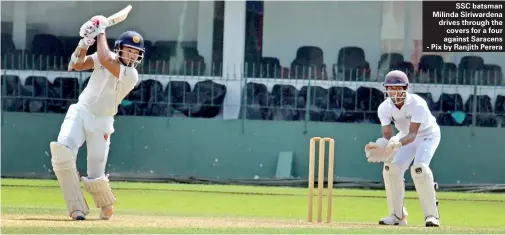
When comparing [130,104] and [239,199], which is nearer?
[239,199]

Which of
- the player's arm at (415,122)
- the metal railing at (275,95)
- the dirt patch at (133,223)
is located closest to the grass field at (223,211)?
the dirt patch at (133,223)

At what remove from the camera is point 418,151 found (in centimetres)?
1096

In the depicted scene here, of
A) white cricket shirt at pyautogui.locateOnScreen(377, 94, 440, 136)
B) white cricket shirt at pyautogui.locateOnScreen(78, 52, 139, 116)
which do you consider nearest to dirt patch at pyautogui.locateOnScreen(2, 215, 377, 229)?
white cricket shirt at pyautogui.locateOnScreen(78, 52, 139, 116)

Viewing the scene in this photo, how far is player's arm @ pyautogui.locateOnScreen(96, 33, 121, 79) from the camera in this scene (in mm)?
9523

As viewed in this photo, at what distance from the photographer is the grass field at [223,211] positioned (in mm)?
9070

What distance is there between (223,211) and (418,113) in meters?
3.17

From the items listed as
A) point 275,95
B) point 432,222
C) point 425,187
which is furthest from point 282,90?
point 432,222

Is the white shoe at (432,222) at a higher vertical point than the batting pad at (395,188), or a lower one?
lower

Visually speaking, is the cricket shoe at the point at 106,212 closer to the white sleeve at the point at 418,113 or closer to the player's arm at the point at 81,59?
the player's arm at the point at 81,59

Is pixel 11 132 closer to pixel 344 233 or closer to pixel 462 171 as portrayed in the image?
pixel 462 171

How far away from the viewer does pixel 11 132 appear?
1952 centimetres

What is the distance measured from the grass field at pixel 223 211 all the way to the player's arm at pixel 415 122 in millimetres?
764

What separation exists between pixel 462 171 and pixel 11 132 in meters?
6.80

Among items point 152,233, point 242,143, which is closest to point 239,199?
point 242,143
